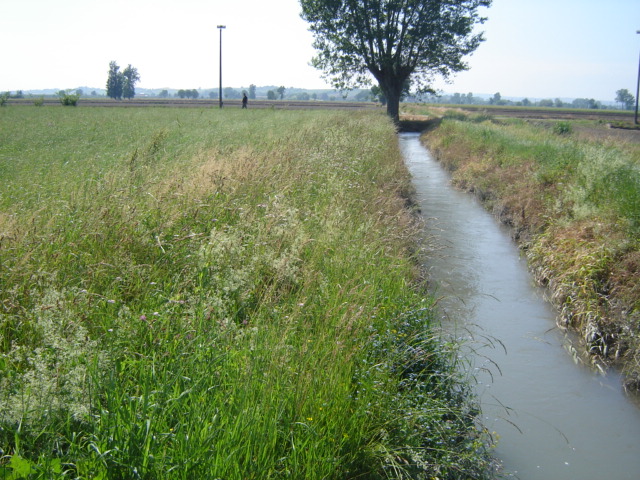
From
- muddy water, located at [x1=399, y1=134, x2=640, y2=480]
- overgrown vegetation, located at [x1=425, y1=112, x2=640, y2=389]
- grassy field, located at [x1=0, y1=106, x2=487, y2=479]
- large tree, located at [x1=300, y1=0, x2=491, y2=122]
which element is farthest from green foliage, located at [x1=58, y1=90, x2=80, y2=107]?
muddy water, located at [x1=399, y1=134, x2=640, y2=480]

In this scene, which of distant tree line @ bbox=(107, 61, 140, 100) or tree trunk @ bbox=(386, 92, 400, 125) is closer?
tree trunk @ bbox=(386, 92, 400, 125)

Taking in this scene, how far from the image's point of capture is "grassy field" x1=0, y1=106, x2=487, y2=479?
2.81 m

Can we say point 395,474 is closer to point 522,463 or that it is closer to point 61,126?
point 522,463

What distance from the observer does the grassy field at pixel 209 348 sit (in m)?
2.81

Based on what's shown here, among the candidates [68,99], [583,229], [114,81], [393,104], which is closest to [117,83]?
[114,81]

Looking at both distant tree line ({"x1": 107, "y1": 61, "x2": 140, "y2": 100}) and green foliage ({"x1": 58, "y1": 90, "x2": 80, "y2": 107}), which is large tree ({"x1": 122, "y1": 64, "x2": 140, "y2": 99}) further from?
green foliage ({"x1": 58, "y1": 90, "x2": 80, "y2": 107})

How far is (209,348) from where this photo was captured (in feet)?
11.9

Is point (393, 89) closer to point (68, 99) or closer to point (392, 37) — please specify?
point (392, 37)

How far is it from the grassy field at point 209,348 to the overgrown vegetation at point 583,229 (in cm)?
251

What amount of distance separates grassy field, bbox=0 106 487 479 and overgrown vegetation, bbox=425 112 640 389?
2.51 metres

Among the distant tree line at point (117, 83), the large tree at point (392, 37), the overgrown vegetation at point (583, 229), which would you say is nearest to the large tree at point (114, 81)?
the distant tree line at point (117, 83)

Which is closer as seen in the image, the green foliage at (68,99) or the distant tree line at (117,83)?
the green foliage at (68,99)

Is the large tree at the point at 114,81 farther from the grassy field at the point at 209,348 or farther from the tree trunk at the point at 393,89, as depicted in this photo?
the grassy field at the point at 209,348

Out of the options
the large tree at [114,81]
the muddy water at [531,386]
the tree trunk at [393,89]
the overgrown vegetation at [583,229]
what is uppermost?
the large tree at [114,81]
